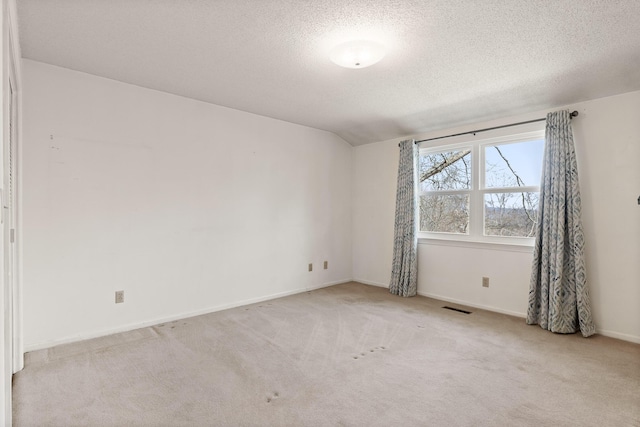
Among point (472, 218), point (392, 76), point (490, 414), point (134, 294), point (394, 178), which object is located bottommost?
point (490, 414)

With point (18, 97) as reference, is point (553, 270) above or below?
below

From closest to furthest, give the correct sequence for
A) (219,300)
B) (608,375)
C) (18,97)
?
1. (608,375)
2. (18,97)
3. (219,300)

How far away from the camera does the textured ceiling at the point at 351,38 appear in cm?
202

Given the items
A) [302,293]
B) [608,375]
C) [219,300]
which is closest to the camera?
[608,375]

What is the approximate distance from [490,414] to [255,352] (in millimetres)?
1669

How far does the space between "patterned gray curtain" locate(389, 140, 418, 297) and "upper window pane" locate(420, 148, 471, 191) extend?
0.18 metres

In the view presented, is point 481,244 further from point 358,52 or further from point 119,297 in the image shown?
point 119,297

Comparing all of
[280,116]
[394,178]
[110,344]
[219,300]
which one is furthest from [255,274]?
[394,178]

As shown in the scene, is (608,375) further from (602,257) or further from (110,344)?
(110,344)

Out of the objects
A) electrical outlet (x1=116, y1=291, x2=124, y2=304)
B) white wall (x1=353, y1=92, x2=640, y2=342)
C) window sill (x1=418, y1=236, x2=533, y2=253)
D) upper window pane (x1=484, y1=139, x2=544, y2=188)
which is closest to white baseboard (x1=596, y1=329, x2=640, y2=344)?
white wall (x1=353, y1=92, x2=640, y2=342)

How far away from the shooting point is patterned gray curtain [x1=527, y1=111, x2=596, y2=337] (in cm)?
317

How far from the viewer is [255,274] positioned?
4.21m

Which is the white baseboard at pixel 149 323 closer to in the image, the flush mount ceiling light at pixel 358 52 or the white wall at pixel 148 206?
the white wall at pixel 148 206

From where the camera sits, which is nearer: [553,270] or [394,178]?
[553,270]
